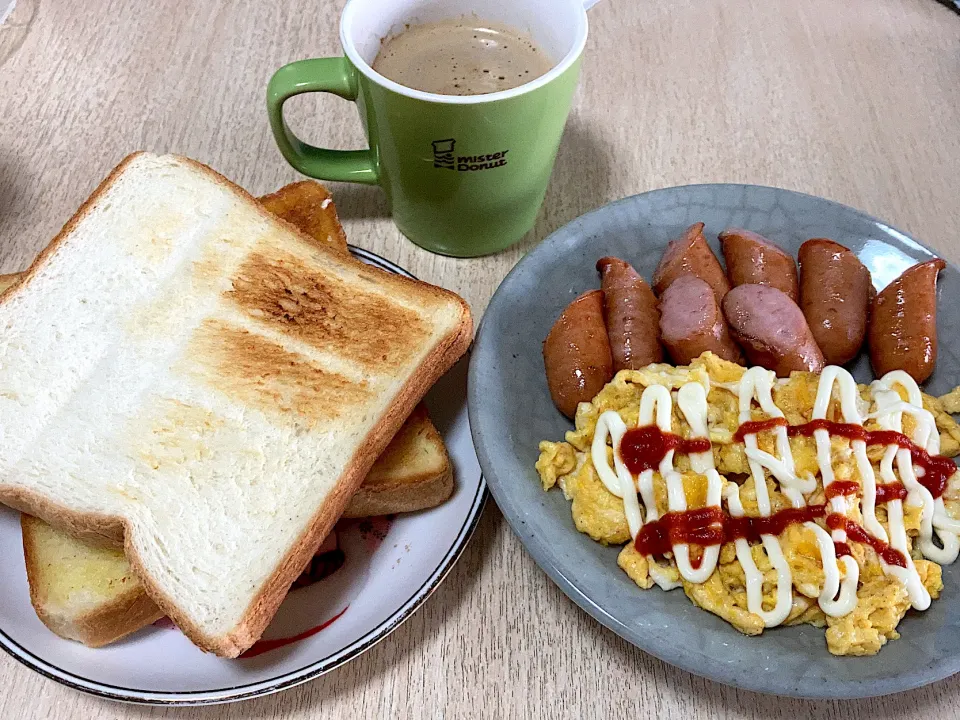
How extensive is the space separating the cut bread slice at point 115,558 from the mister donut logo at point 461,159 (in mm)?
440

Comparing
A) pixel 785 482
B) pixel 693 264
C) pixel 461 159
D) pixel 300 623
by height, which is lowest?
pixel 300 623

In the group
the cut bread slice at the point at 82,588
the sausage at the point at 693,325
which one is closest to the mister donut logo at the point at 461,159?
the sausage at the point at 693,325

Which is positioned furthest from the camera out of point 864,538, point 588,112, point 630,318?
point 588,112

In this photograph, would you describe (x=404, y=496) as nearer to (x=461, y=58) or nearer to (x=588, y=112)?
(x=461, y=58)

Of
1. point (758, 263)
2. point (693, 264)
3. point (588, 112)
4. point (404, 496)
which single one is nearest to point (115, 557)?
point (404, 496)

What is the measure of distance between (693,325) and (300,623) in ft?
2.54

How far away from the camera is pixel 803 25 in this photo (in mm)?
2020

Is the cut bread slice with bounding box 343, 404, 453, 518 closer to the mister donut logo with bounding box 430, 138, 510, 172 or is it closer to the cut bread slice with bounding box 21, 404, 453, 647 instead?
the cut bread slice with bounding box 21, 404, 453, 647

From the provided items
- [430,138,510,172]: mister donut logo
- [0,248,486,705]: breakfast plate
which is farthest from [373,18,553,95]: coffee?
[0,248,486,705]: breakfast plate

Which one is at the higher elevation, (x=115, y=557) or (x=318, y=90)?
(x=318, y=90)

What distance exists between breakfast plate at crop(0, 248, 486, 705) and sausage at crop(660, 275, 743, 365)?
394 mm

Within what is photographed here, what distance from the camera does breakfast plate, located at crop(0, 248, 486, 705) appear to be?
3.26 ft

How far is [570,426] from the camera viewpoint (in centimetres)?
124

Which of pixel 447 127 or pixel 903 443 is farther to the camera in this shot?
pixel 447 127
